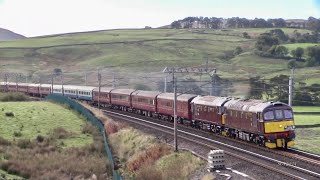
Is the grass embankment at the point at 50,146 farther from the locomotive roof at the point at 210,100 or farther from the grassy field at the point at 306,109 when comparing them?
the grassy field at the point at 306,109

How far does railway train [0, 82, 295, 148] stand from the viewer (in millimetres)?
38281

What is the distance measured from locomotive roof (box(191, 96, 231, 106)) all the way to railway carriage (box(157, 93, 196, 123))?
1.94 m

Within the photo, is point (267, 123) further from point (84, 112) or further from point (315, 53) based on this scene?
point (315, 53)

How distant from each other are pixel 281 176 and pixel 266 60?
128197 mm

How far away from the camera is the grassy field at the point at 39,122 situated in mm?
49969

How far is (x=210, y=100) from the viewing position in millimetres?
50250

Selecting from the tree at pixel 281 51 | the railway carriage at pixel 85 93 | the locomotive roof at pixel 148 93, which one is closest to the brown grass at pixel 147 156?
the locomotive roof at pixel 148 93

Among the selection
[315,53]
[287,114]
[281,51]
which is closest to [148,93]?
[287,114]

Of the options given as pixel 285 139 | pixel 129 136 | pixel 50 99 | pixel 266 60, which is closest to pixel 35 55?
pixel 266 60

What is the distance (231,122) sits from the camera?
4431 cm

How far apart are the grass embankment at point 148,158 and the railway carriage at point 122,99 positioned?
2751 cm

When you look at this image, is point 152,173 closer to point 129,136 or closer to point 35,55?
point 129,136

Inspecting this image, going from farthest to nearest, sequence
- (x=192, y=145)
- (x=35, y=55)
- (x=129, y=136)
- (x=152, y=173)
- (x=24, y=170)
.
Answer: (x=35, y=55) → (x=129, y=136) → (x=192, y=145) → (x=24, y=170) → (x=152, y=173)

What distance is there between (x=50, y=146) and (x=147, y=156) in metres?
10.5
